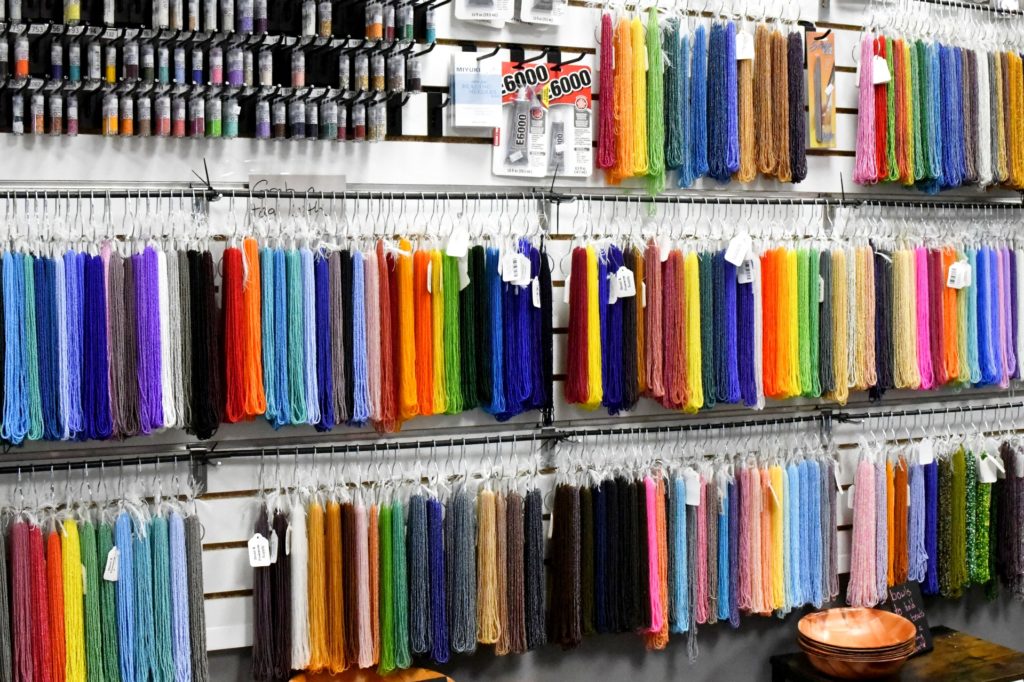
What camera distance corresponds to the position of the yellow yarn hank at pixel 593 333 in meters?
3.62

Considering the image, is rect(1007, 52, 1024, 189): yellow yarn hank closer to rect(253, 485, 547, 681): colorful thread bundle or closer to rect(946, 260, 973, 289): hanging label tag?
rect(946, 260, 973, 289): hanging label tag

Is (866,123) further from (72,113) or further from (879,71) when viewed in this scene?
(72,113)

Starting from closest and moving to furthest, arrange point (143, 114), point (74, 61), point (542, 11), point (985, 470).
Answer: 1. point (74, 61)
2. point (143, 114)
3. point (542, 11)
4. point (985, 470)

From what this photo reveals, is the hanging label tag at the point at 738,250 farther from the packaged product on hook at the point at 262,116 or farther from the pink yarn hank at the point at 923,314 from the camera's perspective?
the packaged product on hook at the point at 262,116

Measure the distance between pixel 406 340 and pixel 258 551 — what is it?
733 mm

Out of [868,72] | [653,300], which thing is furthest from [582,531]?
[868,72]

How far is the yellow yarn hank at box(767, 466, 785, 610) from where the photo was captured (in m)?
3.96

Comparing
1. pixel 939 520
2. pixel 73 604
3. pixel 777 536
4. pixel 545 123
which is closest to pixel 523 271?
pixel 545 123

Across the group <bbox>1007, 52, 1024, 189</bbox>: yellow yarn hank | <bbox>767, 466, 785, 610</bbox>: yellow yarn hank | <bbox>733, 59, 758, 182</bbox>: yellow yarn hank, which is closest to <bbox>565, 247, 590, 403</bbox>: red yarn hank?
<bbox>733, 59, 758, 182</bbox>: yellow yarn hank

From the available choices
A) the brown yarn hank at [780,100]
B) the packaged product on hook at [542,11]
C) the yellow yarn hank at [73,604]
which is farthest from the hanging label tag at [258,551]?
the brown yarn hank at [780,100]

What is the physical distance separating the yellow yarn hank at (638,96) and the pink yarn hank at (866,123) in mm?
873

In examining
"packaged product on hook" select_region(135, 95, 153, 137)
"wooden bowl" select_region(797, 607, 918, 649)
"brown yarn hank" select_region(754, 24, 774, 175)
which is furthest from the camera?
"wooden bowl" select_region(797, 607, 918, 649)

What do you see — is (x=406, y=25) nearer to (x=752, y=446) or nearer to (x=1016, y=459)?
(x=752, y=446)

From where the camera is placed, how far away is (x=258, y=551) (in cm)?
329
